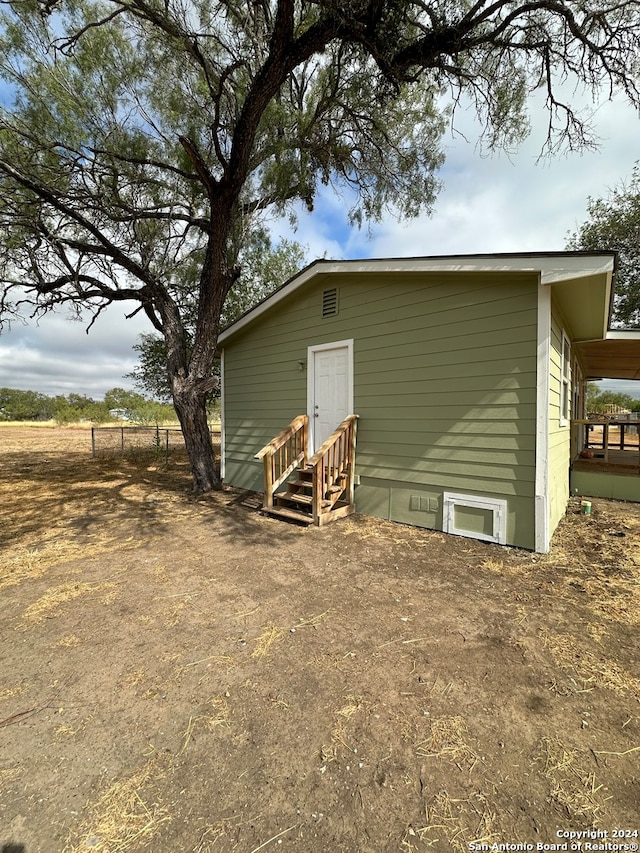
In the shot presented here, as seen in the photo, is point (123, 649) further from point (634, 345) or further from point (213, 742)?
point (634, 345)

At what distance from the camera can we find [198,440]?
6.64 metres

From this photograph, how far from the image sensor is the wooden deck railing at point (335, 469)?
14.6 feet

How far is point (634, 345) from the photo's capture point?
242 inches

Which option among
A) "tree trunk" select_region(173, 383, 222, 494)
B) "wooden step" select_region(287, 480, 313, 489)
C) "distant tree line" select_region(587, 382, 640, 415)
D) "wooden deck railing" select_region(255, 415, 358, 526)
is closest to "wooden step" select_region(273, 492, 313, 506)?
"wooden deck railing" select_region(255, 415, 358, 526)

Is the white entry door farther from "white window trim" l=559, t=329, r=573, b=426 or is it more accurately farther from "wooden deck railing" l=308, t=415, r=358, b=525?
"white window trim" l=559, t=329, r=573, b=426

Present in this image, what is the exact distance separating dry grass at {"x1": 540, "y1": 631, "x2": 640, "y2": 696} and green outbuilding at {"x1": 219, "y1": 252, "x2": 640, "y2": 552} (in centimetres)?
150

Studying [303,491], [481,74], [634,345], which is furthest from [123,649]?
[634,345]

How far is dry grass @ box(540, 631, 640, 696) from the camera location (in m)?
1.84

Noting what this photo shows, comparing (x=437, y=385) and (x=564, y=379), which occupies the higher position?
(x=564, y=379)

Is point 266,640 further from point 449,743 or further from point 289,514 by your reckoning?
point 289,514

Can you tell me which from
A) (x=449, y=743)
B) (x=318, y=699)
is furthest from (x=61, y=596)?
(x=449, y=743)

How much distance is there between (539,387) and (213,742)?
12.0 ft

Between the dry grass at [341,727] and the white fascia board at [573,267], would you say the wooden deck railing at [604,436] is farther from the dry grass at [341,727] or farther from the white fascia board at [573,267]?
the dry grass at [341,727]

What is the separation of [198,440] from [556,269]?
5.74 m
